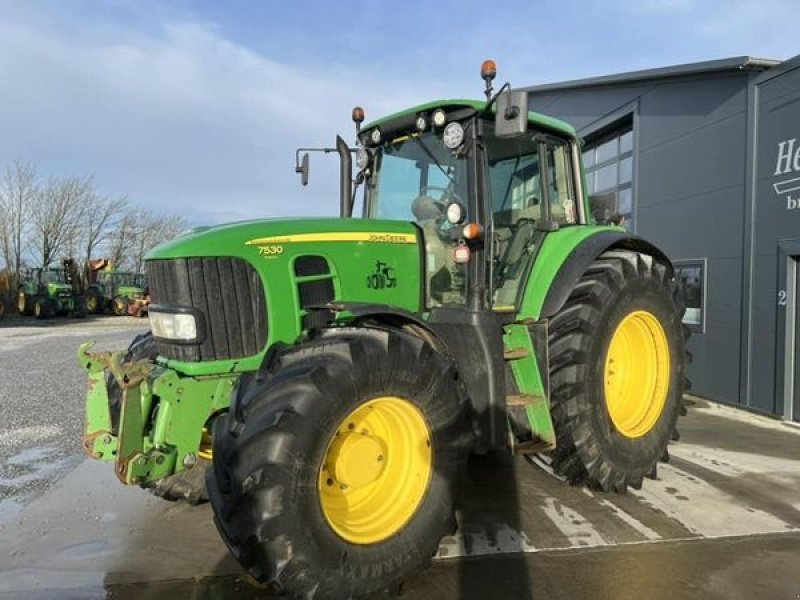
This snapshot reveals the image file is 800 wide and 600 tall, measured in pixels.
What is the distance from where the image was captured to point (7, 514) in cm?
447

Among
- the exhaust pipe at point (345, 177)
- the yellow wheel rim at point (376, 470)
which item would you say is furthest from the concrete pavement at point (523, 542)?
the exhaust pipe at point (345, 177)

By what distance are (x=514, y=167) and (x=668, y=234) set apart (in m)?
5.44

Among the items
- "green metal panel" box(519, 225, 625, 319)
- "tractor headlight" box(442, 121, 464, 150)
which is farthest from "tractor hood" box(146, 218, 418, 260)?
"green metal panel" box(519, 225, 625, 319)

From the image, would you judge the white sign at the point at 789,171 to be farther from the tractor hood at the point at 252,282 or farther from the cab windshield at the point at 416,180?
the tractor hood at the point at 252,282

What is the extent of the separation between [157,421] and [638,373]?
3.44 meters

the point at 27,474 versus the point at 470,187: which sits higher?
the point at 470,187

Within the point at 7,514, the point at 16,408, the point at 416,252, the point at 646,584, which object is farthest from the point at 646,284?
the point at 16,408

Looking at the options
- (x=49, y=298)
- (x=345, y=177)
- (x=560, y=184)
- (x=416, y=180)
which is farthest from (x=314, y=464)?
(x=49, y=298)

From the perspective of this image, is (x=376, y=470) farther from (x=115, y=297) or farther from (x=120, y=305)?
(x=115, y=297)

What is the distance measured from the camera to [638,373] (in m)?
5.02

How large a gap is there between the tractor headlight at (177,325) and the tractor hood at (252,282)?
0.04 ft

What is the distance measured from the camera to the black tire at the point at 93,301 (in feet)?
101

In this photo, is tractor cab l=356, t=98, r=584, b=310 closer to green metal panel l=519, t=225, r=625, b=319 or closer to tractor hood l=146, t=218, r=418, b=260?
green metal panel l=519, t=225, r=625, b=319

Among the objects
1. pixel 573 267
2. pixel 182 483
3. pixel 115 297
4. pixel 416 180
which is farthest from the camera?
pixel 115 297
